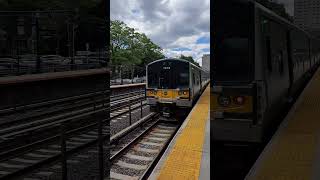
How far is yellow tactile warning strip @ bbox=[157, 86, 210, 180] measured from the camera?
13.8 ft

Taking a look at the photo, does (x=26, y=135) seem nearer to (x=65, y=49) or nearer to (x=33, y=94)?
(x=33, y=94)

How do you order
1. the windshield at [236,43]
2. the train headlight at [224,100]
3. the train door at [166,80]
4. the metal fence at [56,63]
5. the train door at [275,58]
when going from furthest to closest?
the train door at [166,80] → the train door at [275,58] → the train headlight at [224,100] → the windshield at [236,43] → the metal fence at [56,63]

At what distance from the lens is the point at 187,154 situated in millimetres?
5488

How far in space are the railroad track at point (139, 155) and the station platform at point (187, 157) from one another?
0.49 m

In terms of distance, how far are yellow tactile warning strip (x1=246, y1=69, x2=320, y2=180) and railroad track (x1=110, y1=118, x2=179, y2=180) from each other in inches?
70.5

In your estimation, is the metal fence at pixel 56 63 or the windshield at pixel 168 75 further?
the windshield at pixel 168 75

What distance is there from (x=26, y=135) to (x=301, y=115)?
453 cm

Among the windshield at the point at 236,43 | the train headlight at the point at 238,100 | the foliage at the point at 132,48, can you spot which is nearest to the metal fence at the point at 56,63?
the foliage at the point at 132,48

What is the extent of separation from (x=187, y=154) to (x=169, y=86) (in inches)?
310

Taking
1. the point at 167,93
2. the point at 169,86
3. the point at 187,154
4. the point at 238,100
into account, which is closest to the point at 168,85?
the point at 169,86

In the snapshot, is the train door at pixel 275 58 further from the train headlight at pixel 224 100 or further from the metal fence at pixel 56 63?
the metal fence at pixel 56 63

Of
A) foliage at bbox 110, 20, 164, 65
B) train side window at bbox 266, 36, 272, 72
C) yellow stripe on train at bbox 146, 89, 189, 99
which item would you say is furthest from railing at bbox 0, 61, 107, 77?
yellow stripe on train at bbox 146, 89, 189, 99

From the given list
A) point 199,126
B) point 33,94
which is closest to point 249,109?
point 33,94

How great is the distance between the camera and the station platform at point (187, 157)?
4.18 m
